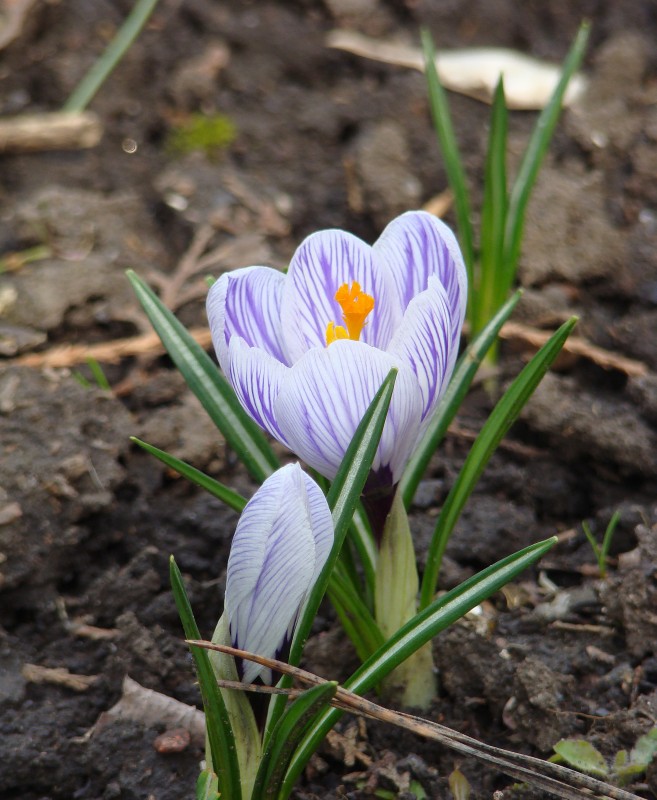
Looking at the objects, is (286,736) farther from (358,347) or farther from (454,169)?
(454,169)

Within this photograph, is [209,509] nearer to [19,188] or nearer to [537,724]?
[537,724]

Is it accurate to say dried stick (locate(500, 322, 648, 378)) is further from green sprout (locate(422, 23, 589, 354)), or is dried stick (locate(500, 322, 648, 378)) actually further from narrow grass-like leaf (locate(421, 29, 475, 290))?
narrow grass-like leaf (locate(421, 29, 475, 290))

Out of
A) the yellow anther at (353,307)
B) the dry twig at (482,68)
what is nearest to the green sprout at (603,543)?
the yellow anther at (353,307)

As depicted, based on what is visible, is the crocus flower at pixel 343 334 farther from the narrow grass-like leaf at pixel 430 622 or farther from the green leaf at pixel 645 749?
the green leaf at pixel 645 749

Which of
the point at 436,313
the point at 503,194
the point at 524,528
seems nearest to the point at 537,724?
the point at 524,528

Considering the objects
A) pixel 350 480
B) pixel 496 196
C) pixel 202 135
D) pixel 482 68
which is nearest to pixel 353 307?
pixel 350 480

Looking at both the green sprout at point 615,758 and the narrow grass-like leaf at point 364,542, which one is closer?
the green sprout at point 615,758

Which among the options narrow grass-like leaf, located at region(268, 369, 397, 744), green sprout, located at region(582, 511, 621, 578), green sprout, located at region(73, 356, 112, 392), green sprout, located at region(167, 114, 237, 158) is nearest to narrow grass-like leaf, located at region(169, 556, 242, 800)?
narrow grass-like leaf, located at region(268, 369, 397, 744)
